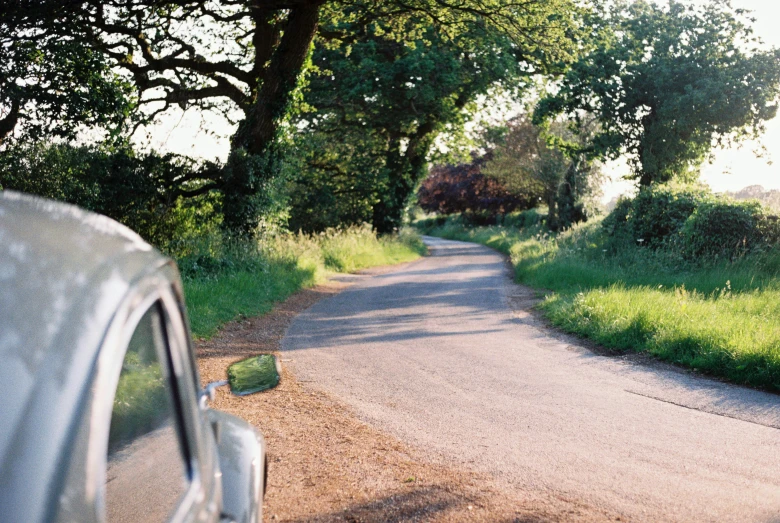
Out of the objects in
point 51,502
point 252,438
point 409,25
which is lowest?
point 252,438

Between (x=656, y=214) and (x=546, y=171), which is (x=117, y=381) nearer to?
(x=656, y=214)

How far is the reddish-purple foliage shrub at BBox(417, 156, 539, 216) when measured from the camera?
218 ft

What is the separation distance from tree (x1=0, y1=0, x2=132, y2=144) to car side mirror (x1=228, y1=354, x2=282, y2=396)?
15193 mm

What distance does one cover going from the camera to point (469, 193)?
231 feet

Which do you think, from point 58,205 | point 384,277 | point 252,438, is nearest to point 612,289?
point 384,277

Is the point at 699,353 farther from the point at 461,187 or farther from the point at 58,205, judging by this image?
the point at 461,187

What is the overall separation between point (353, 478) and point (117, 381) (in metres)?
4.15

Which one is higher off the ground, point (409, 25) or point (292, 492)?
point (409, 25)

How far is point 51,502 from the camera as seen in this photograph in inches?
44.2

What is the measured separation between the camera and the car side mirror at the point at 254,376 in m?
2.65

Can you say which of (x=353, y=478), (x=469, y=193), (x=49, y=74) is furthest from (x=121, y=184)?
(x=469, y=193)

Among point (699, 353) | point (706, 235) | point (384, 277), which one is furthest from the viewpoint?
point (384, 277)

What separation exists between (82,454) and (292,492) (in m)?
4.01

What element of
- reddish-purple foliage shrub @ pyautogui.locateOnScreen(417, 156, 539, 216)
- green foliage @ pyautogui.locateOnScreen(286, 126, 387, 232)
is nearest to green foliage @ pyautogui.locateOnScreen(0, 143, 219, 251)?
green foliage @ pyautogui.locateOnScreen(286, 126, 387, 232)
